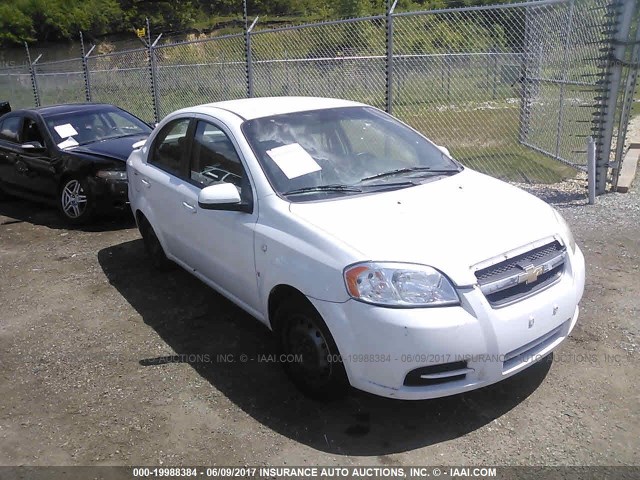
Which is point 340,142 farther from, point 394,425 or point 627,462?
point 627,462

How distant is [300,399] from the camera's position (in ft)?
11.5

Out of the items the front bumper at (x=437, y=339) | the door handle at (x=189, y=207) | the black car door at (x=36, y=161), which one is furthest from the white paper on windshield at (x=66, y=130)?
the front bumper at (x=437, y=339)

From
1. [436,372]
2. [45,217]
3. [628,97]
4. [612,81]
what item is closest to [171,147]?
[436,372]

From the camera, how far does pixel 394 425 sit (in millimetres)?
3219

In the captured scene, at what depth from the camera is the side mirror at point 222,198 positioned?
368 centimetres

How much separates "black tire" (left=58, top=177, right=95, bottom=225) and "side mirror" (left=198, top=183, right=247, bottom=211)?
13.1ft

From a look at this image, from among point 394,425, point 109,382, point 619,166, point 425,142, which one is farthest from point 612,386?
point 619,166

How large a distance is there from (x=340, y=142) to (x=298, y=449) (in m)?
2.12

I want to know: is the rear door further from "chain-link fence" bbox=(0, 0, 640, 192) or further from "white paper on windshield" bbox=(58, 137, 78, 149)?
"chain-link fence" bbox=(0, 0, 640, 192)

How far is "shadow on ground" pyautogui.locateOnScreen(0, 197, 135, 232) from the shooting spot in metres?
7.45

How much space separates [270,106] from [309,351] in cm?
198

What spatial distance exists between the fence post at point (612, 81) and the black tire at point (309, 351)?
18.0 ft

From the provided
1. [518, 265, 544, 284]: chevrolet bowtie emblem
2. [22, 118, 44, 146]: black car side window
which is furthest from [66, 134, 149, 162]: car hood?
[518, 265, 544, 284]: chevrolet bowtie emblem

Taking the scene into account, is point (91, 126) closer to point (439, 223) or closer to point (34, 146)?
point (34, 146)
